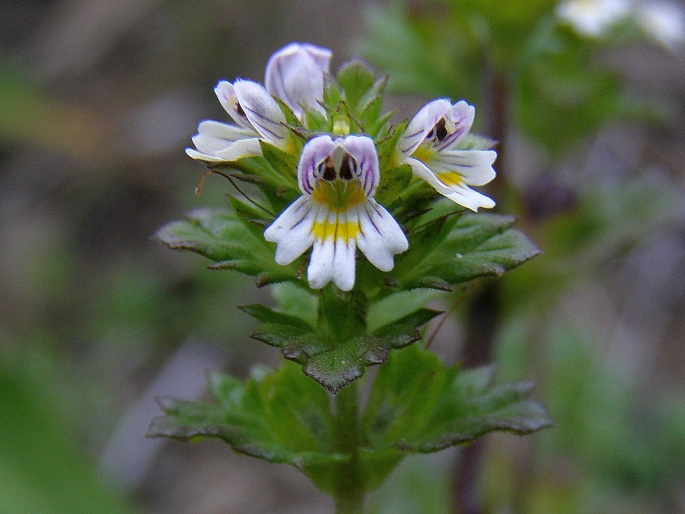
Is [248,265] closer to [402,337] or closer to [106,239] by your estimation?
[402,337]

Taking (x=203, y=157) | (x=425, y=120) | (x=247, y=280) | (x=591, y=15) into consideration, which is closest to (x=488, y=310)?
(x=591, y=15)

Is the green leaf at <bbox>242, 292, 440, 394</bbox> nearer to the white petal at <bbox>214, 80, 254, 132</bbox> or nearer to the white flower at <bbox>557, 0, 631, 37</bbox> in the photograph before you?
the white petal at <bbox>214, 80, 254, 132</bbox>

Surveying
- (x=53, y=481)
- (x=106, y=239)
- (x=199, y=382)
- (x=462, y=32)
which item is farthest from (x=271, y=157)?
(x=106, y=239)

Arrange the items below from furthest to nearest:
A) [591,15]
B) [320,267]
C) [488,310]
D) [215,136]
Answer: [591,15]
[488,310]
[215,136]
[320,267]

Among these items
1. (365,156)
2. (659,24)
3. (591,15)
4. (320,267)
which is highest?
(659,24)

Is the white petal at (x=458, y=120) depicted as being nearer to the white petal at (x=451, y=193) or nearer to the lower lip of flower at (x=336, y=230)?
the white petal at (x=451, y=193)

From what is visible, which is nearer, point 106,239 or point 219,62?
point 106,239

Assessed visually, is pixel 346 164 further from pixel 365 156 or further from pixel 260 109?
pixel 260 109

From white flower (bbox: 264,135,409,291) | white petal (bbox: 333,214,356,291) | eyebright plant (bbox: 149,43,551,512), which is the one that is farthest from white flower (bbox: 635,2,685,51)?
white petal (bbox: 333,214,356,291)
